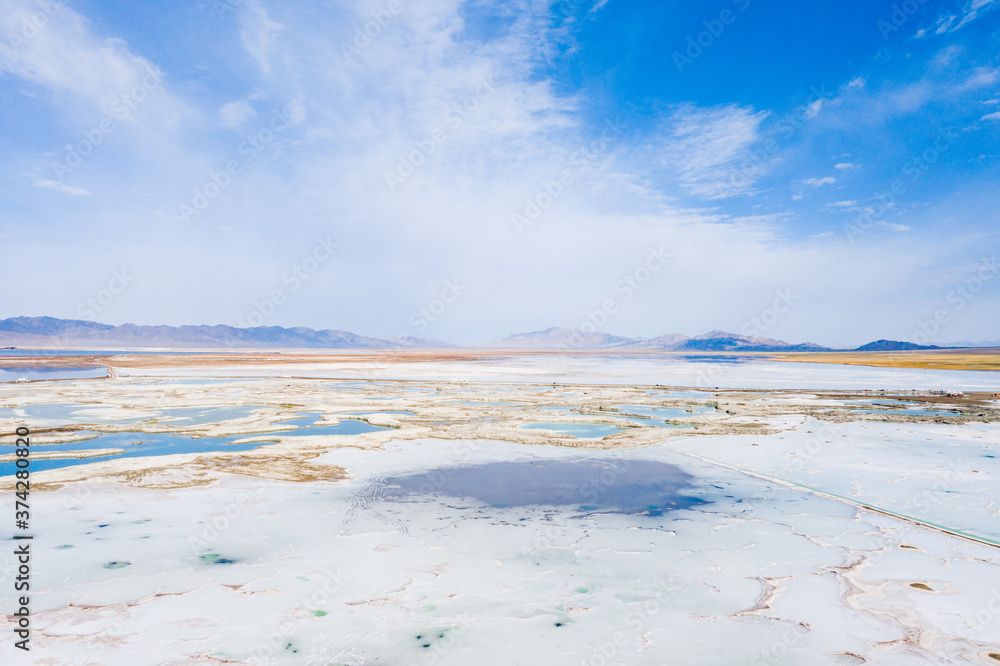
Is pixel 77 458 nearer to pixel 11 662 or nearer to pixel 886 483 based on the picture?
pixel 11 662

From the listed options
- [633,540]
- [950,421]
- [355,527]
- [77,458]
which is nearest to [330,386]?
[77,458]

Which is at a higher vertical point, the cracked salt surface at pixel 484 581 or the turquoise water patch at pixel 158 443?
the turquoise water patch at pixel 158 443

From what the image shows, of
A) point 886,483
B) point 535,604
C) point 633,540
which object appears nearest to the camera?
point 535,604

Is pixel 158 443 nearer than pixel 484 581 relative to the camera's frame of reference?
No

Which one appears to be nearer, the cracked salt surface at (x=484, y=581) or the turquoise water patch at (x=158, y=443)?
the cracked salt surface at (x=484, y=581)

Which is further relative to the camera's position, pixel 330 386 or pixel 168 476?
pixel 330 386

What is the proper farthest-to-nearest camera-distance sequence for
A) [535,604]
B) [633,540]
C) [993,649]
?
[633,540], [535,604], [993,649]

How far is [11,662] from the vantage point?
346 cm

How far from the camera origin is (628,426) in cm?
1369

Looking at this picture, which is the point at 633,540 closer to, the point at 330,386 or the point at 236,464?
the point at 236,464

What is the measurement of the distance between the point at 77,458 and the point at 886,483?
14958 mm

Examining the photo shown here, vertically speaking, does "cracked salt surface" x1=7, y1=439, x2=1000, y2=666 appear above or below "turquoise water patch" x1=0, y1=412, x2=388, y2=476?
below

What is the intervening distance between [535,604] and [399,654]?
1311mm

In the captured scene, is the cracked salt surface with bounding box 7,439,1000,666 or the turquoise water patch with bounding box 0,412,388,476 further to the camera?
the turquoise water patch with bounding box 0,412,388,476
